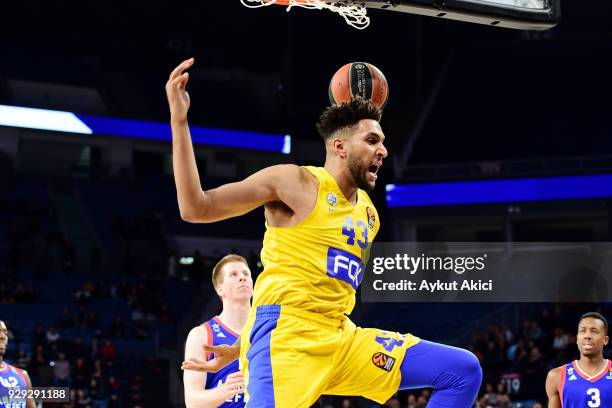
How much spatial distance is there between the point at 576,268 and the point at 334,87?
44.4ft

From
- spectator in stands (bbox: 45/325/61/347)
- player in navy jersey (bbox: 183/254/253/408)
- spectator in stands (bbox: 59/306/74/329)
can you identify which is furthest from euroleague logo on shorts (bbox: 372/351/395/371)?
spectator in stands (bbox: 59/306/74/329)

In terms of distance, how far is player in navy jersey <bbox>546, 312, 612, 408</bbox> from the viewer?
791cm

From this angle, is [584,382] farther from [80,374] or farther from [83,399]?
[80,374]

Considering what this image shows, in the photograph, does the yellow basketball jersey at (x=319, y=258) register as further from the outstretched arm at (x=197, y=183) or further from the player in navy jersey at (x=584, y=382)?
the player in navy jersey at (x=584, y=382)

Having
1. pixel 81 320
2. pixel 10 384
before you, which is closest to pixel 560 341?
pixel 81 320

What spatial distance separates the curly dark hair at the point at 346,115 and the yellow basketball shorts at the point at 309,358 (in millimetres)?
888

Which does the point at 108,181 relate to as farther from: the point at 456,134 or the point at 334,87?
the point at 334,87

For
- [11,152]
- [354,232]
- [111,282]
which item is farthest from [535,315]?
[354,232]

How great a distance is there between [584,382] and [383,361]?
409cm

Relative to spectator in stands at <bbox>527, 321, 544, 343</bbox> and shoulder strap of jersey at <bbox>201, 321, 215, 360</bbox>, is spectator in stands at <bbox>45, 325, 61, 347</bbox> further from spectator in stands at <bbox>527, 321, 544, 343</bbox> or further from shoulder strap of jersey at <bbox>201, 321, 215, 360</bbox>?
shoulder strap of jersey at <bbox>201, 321, 215, 360</bbox>

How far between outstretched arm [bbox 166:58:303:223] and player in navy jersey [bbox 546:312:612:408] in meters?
4.31

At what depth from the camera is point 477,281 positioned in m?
14.8

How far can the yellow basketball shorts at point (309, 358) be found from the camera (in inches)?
171

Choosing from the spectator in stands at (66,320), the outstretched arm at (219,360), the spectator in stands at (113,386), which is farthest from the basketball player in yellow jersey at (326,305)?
the spectator in stands at (66,320)
